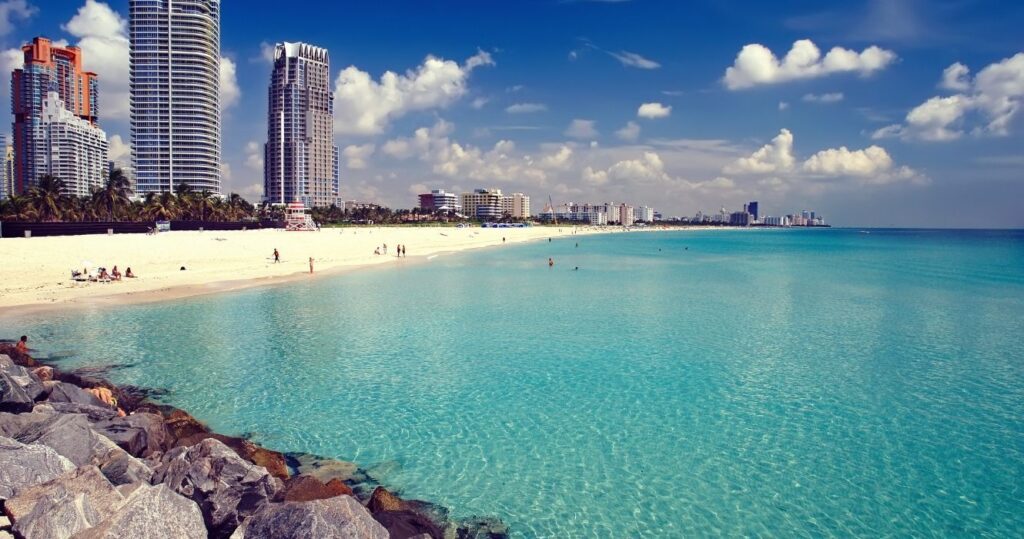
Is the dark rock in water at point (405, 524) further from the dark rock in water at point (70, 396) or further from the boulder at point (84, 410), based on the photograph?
the dark rock in water at point (70, 396)

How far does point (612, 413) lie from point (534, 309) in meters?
18.6

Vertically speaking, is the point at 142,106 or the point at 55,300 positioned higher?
the point at 142,106

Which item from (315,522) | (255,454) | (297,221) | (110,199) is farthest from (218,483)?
(297,221)

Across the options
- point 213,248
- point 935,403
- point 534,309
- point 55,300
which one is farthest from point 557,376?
point 213,248

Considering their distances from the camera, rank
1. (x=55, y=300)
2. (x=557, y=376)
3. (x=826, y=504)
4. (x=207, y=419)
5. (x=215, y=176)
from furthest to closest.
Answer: (x=215, y=176) → (x=55, y=300) → (x=557, y=376) → (x=207, y=419) → (x=826, y=504)

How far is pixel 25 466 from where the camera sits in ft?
30.5

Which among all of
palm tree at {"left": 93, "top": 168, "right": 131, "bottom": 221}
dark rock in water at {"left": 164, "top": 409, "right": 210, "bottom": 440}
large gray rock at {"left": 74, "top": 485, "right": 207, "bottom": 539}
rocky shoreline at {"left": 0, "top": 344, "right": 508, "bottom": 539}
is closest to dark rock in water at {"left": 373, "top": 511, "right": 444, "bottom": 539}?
rocky shoreline at {"left": 0, "top": 344, "right": 508, "bottom": 539}

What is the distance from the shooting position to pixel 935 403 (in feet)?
58.1

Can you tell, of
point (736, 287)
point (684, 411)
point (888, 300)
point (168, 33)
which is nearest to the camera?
point (684, 411)

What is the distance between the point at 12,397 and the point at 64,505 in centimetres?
769

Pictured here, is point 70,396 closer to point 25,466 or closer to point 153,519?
point 25,466

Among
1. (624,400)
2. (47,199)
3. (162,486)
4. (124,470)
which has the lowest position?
(624,400)

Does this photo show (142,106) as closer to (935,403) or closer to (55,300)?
(55,300)

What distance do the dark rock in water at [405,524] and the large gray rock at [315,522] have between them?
0.74 meters
